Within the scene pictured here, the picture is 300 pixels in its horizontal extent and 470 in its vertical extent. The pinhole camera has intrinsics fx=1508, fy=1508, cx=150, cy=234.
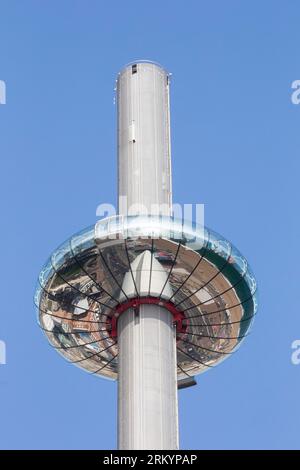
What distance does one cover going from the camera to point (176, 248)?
69.7 metres

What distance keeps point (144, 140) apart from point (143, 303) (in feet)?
34.0

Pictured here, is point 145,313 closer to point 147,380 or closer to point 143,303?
point 143,303

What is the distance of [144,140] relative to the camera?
77.1 meters

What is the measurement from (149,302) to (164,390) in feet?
15.3

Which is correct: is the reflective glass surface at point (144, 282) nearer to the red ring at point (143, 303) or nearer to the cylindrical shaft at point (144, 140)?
the red ring at point (143, 303)

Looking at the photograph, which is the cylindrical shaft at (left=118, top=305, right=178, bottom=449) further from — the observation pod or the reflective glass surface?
the reflective glass surface

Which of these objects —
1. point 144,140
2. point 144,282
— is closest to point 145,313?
point 144,282

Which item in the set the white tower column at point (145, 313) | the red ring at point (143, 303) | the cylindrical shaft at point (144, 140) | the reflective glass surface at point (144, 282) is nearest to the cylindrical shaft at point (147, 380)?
the white tower column at point (145, 313)

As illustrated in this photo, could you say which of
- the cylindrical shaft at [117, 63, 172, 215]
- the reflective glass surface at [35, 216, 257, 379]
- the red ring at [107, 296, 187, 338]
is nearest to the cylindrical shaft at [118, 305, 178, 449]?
the red ring at [107, 296, 187, 338]

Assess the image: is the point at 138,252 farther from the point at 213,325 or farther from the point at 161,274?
the point at 213,325

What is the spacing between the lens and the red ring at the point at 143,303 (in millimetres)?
70562

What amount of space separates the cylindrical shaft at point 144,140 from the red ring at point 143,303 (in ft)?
16.8

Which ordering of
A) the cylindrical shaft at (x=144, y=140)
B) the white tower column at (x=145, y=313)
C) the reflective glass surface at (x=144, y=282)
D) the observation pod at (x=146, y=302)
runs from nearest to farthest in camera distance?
the white tower column at (x=145, y=313), the observation pod at (x=146, y=302), the reflective glass surface at (x=144, y=282), the cylindrical shaft at (x=144, y=140)

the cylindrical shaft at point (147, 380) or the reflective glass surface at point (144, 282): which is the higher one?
the reflective glass surface at point (144, 282)
